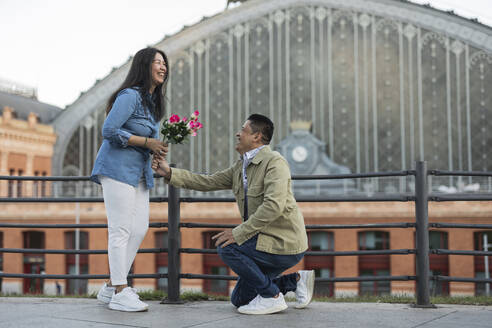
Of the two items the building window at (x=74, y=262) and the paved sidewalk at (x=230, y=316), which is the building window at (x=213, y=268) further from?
the paved sidewalk at (x=230, y=316)

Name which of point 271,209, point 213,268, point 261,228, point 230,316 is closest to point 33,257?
point 213,268

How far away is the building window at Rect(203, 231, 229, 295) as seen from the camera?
23.6m

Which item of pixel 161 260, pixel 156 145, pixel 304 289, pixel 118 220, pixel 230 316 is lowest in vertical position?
pixel 161 260

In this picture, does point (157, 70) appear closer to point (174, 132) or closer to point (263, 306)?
point (174, 132)

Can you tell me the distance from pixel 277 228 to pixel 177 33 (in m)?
28.1

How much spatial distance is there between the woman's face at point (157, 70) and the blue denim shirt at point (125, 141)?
0.17 meters

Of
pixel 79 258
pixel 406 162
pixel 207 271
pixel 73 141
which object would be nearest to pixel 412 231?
pixel 406 162

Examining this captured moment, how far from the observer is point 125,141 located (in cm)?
402

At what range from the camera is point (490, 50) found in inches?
1069

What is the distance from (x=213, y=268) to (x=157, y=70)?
69.7 ft

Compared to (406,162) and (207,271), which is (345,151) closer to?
(406,162)

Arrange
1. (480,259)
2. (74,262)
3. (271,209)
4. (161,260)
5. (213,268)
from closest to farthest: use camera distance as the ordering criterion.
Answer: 1. (271,209)
2. (480,259)
3. (213,268)
4. (161,260)
5. (74,262)

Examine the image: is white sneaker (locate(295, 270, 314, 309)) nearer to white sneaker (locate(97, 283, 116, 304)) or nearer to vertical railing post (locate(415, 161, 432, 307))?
vertical railing post (locate(415, 161, 432, 307))

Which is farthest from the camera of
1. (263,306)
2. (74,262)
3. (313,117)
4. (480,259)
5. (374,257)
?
(313,117)
